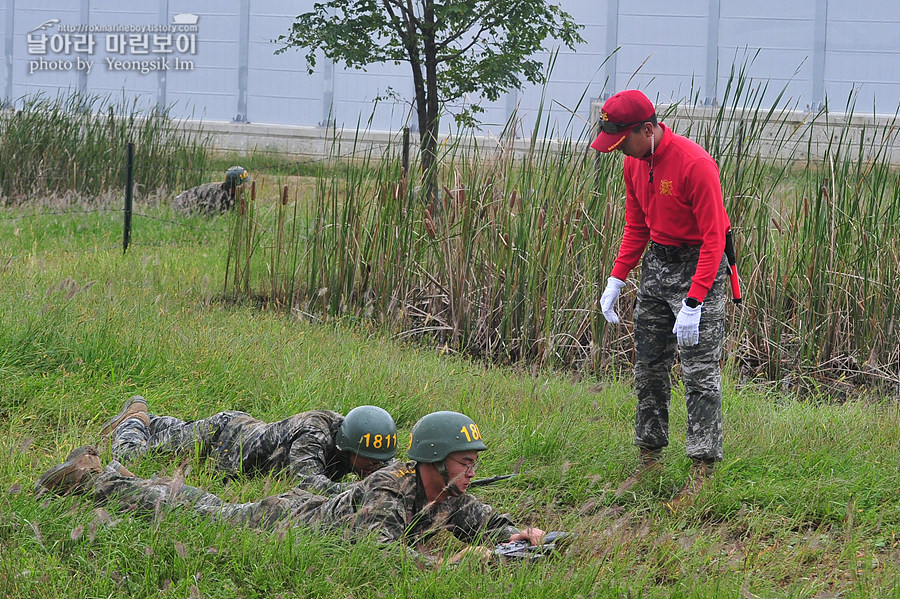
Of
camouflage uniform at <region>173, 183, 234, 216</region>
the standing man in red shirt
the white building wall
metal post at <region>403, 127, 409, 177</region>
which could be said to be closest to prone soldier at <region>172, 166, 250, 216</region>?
camouflage uniform at <region>173, 183, 234, 216</region>

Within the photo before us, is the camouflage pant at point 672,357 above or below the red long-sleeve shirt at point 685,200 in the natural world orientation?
below

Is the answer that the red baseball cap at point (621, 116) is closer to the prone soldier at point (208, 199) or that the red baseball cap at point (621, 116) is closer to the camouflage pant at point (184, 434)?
the camouflage pant at point (184, 434)

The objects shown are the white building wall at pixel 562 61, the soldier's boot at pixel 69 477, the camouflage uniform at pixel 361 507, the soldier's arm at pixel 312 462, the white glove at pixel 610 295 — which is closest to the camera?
the camouflage uniform at pixel 361 507

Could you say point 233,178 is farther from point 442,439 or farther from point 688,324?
point 442,439

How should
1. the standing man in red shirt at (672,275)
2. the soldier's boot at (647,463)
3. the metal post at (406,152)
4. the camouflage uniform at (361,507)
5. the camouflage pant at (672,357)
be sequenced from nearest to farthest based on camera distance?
the camouflage uniform at (361,507) → the standing man in red shirt at (672,275) → the camouflage pant at (672,357) → the soldier's boot at (647,463) → the metal post at (406,152)

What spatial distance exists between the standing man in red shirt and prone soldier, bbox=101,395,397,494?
1.03m

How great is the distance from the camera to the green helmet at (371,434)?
391 cm

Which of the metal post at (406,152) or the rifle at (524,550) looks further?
the metal post at (406,152)

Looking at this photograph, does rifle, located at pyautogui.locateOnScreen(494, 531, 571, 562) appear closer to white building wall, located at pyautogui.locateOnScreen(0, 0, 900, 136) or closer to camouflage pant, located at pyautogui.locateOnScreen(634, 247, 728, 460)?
camouflage pant, located at pyautogui.locateOnScreen(634, 247, 728, 460)

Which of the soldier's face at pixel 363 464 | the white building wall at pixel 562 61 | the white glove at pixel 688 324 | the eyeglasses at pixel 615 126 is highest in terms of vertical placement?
the white building wall at pixel 562 61

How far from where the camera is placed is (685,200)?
409 centimetres

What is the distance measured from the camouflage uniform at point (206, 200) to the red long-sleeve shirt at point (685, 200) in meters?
7.47

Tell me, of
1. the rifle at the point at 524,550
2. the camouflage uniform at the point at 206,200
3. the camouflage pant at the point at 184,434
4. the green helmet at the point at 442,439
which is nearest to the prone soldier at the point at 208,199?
the camouflage uniform at the point at 206,200

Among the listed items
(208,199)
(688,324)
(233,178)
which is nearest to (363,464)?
(688,324)
